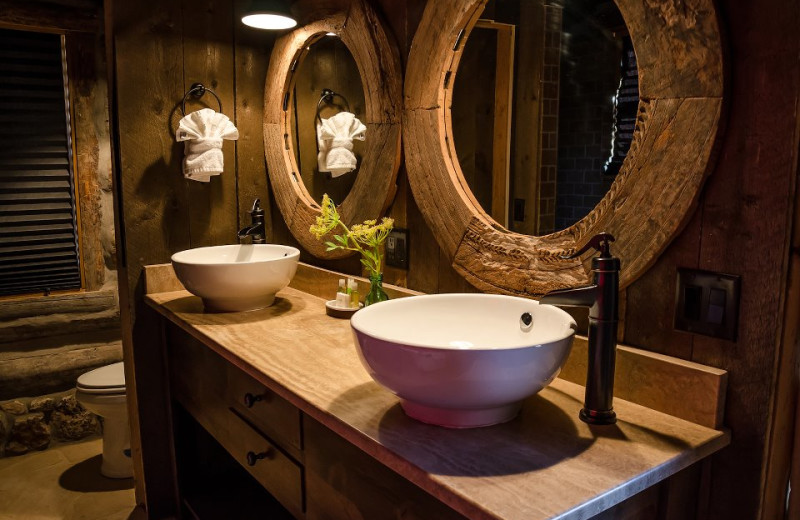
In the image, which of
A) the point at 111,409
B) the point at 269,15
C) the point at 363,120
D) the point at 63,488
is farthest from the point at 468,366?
the point at 63,488

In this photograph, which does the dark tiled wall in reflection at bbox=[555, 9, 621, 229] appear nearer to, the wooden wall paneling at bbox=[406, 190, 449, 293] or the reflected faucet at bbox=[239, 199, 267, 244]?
the wooden wall paneling at bbox=[406, 190, 449, 293]

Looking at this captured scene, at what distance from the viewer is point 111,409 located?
2.84 meters

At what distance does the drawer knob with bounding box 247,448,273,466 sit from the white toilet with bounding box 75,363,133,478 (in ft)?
5.12

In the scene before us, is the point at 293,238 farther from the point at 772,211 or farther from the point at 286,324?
the point at 772,211

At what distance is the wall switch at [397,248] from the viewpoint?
71.9 inches

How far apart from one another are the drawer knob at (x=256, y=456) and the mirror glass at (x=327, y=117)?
96 cm

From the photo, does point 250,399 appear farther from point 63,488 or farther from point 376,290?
point 63,488

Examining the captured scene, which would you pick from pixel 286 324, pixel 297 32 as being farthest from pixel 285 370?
pixel 297 32

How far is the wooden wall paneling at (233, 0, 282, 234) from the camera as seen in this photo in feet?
8.11

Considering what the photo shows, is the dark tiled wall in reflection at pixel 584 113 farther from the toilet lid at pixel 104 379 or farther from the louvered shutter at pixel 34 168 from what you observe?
the louvered shutter at pixel 34 168

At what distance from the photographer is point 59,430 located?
3342 mm

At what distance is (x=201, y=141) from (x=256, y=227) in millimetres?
382

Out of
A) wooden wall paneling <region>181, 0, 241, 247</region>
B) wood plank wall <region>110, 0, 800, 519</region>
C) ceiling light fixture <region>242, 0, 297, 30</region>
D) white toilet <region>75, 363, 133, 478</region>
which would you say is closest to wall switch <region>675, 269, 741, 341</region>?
wood plank wall <region>110, 0, 800, 519</region>

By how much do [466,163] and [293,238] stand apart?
1113mm
